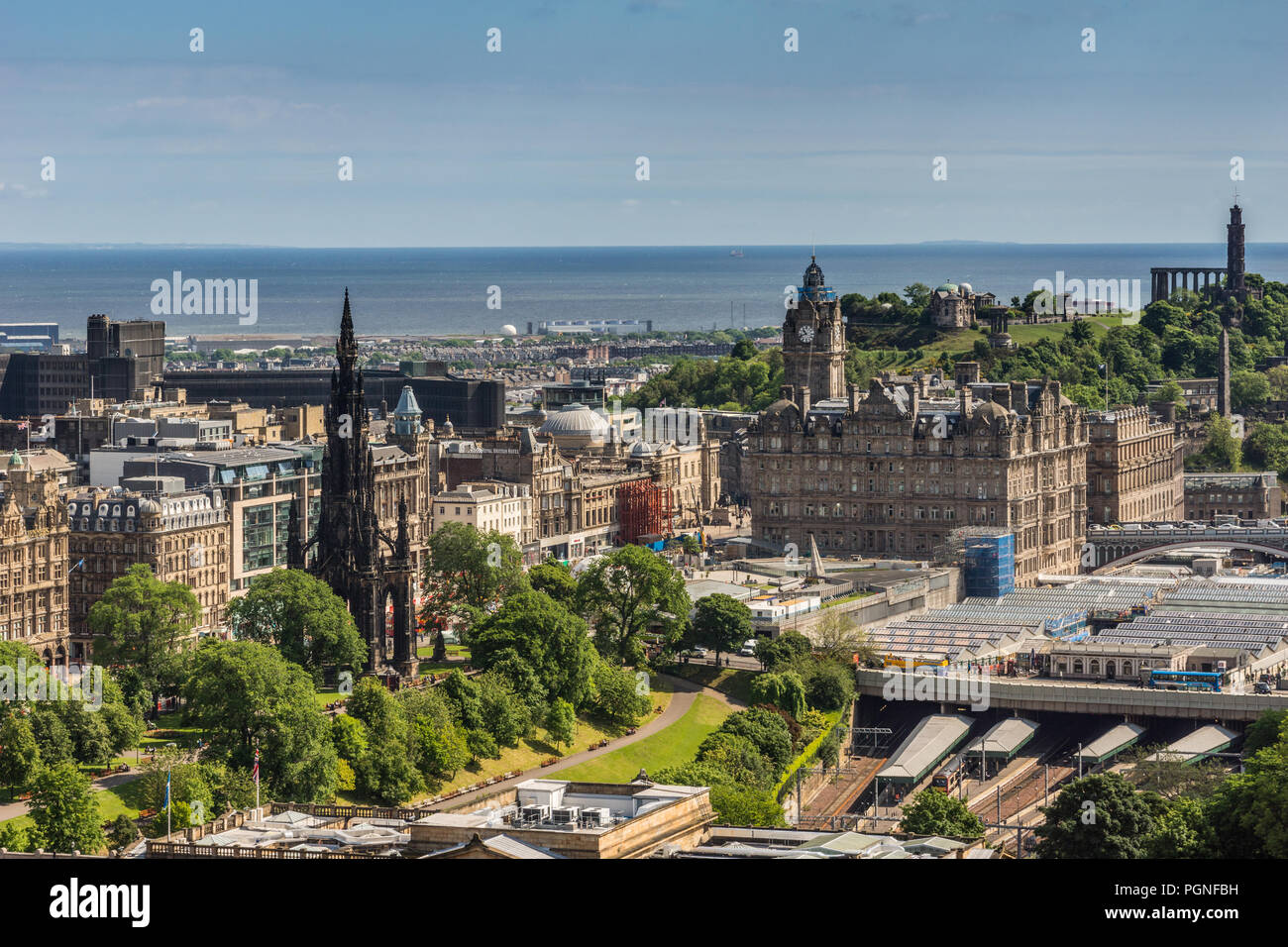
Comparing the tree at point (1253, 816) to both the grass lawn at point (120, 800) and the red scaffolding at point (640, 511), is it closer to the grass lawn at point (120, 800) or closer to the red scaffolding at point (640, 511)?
the grass lawn at point (120, 800)

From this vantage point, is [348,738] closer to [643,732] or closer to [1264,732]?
[643,732]

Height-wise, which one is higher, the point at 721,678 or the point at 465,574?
the point at 465,574

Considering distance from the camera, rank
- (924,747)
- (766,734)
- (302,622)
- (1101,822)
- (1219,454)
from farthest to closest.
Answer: (1219,454) < (924,747) < (766,734) < (302,622) < (1101,822)

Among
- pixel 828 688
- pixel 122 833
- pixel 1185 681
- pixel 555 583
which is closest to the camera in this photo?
pixel 122 833

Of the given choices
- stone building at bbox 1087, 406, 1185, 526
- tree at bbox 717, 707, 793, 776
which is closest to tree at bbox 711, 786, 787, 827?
tree at bbox 717, 707, 793, 776

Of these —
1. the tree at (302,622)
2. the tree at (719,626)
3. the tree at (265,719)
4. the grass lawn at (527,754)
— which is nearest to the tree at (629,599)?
the tree at (719,626)

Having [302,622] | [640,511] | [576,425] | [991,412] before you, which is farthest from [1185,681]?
[576,425]

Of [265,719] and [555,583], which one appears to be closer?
[265,719]

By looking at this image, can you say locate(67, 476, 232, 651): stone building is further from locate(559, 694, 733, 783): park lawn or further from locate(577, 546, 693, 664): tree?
locate(559, 694, 733, 783): park lawn
